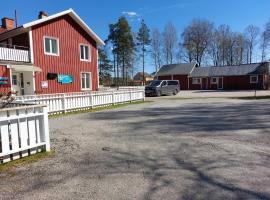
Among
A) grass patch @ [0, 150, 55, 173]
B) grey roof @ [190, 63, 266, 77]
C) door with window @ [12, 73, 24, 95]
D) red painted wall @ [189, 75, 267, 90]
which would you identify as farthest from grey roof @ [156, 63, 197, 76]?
grass patch @ [0, 150, 55, 173]

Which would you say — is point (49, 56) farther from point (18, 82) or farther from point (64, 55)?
point (18, 82)

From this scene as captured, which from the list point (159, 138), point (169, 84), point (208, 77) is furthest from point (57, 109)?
point (208, 77)

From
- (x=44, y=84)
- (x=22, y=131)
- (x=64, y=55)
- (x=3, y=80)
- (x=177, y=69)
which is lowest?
(x=22, y=131)

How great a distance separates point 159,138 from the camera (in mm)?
6637

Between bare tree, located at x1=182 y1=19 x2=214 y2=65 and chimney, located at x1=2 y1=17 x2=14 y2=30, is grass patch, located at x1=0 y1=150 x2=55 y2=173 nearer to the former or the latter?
chimney, located at x1=2 y1=17 x2=14 y2=30

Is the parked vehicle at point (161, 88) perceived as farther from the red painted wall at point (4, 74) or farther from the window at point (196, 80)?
the window at point (196, 80)

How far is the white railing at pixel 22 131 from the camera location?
4742 millimetres

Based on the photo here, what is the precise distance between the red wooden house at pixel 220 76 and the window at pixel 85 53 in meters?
25.0

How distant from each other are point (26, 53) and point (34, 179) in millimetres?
15385

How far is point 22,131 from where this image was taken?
5.03 meters

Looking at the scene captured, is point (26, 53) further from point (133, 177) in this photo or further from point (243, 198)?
point (243, 198)

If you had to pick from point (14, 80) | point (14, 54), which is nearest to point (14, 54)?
point (14, 54)

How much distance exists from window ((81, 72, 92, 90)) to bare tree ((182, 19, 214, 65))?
37.8m

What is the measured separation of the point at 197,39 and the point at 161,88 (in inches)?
1291
